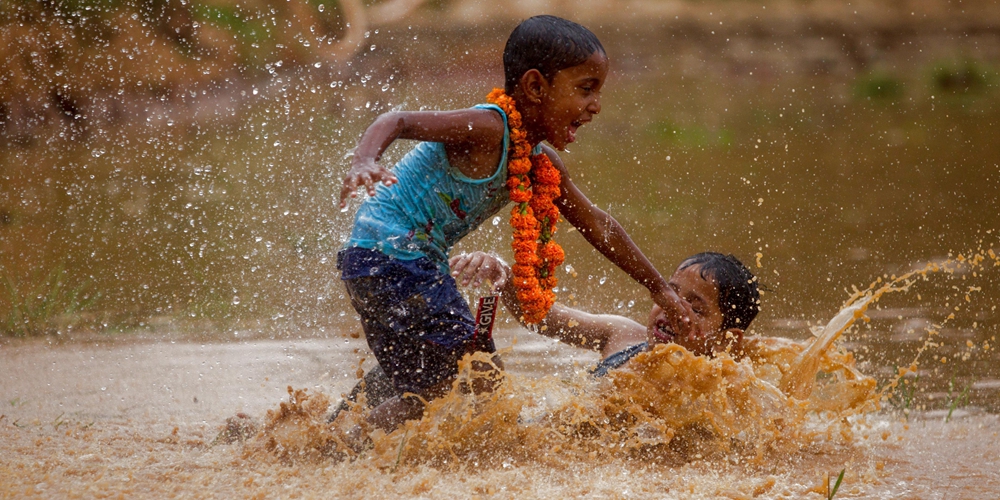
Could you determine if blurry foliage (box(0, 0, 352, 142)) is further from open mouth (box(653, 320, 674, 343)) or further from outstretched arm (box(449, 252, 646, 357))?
open mouth (box(653, 320, 674, 343))

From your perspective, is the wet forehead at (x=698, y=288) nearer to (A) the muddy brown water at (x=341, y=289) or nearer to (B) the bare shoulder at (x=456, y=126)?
(A) the muddy brown water at (x=341, y=289)

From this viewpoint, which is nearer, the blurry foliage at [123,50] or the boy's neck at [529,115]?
the boy's neck at [529,115]

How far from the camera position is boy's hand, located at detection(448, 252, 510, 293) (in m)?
3.76

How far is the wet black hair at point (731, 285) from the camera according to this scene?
4500 mm

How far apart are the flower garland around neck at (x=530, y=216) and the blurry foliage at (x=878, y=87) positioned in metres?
13.1

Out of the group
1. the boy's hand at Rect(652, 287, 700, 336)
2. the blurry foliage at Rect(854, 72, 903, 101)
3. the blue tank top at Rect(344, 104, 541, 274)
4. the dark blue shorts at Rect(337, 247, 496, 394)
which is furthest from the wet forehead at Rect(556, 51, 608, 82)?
the blurry foliage at Rect(854, 72, 903, 101)

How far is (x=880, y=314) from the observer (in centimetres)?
620

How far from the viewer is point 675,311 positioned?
431 centimetres

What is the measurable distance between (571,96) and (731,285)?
3.79 feet

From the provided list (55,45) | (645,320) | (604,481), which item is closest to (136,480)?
(604,481)

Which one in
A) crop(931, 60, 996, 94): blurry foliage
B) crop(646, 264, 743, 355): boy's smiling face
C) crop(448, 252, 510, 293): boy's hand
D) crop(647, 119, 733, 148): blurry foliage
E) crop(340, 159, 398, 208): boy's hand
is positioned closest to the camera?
crop(340, 159, 398, 208): boy's hand

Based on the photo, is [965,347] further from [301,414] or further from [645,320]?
[301,414]

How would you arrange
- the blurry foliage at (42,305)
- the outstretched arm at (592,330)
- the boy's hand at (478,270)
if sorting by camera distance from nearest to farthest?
the boy's hand at (478,270), the outstretched arm at (592,330), the blurry foliage at (42,305)

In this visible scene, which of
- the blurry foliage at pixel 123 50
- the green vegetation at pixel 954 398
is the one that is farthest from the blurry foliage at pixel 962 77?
the green vegetation at pixel 954 398
